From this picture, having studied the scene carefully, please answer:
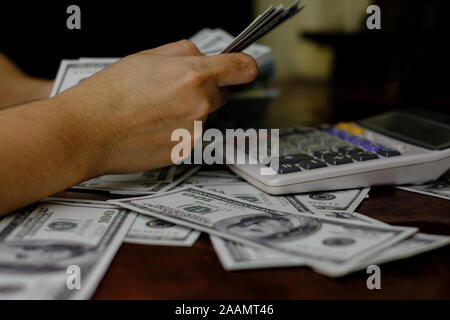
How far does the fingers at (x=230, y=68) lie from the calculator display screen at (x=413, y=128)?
0.86 ft

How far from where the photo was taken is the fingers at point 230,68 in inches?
21.4

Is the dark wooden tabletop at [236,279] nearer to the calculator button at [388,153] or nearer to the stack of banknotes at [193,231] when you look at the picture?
the stack of banknotes at [193,231]

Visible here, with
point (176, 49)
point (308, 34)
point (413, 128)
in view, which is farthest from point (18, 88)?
point (308, 34)

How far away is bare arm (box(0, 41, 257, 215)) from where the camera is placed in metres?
0.46

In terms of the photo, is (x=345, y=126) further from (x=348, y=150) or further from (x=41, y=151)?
(x=41, y=151)

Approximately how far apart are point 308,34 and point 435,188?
2.75m

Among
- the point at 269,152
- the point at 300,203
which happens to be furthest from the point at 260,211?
the point at 269,152

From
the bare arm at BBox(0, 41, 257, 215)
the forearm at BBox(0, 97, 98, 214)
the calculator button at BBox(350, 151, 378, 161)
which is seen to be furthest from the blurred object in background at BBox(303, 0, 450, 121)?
the forearm at BBox(0, 97, 98, 214)

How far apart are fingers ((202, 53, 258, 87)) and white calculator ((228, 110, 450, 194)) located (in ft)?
0.37

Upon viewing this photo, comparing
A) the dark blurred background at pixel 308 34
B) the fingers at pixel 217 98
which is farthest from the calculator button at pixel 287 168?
the dark blurred background at pixel 308 34

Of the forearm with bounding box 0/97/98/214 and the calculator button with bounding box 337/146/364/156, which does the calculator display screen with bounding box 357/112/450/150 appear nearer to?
the calculator button with bounding box 337/146/364/156

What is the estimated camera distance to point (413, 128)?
27.4 inches

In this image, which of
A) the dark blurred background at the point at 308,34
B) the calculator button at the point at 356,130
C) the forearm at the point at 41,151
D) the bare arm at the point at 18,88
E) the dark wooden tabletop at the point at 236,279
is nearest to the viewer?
the dark wooden tabletop at the point at 236,279
